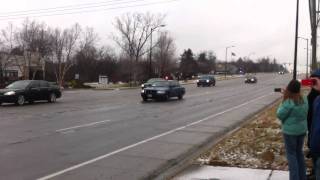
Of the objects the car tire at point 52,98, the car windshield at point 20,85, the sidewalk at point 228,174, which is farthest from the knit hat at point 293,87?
the car tire at point 52,98

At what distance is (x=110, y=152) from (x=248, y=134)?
4.63 m

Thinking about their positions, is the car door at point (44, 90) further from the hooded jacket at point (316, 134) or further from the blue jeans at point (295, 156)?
the hooded jacket at point (316, 134)

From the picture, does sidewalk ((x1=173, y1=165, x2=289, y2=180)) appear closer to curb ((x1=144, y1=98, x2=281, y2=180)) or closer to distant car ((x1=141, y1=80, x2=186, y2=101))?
curb ((x1=144, y1=98, x2=281, y2=180))

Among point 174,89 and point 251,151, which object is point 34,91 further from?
point 251,151

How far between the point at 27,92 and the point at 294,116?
24.5m

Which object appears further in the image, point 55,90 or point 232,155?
point 55,90

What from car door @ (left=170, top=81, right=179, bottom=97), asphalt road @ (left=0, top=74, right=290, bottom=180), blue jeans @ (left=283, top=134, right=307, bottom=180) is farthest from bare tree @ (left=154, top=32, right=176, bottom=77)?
blue jeans @ (left=283, top=134, right=307, bottom=180)

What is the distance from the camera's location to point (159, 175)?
1003 cm

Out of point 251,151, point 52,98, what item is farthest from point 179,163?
point 52,98

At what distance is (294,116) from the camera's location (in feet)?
26.8

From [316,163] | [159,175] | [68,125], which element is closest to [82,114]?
[68,125]

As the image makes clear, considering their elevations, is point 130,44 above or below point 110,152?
above

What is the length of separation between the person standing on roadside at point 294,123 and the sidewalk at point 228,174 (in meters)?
0.95

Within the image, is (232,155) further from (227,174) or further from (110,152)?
(110,152)
